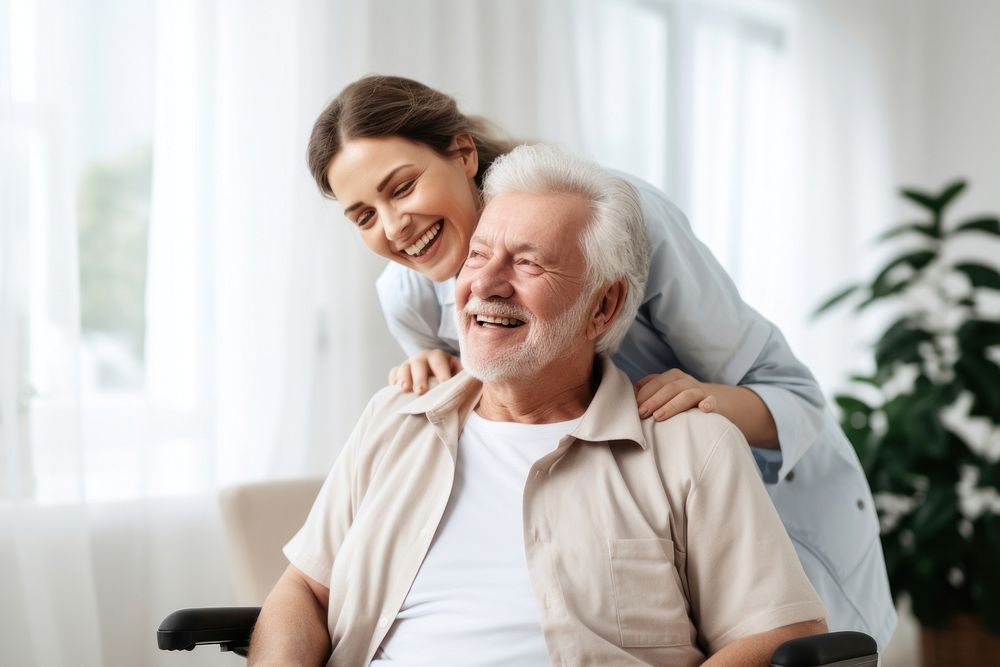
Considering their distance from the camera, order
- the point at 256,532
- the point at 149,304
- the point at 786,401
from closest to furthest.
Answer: the point at 786,401 < the point at 256,532 < the point at 149,304

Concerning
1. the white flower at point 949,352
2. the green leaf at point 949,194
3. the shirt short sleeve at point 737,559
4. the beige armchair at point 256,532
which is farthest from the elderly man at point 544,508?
the green leaf at point 949,194

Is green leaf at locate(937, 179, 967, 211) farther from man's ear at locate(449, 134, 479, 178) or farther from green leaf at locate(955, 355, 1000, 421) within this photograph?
man's ear at locate(449, 134, 479, 178)

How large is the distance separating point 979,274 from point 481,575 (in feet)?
8.99

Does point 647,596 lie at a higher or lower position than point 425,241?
lower

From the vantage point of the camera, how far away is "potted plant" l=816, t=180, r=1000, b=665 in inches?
136

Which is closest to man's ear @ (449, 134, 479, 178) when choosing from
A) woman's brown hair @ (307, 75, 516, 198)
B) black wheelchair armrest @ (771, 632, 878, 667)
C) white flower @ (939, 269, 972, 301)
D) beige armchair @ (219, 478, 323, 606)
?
woman's brown hair @ (307, 75, 516, 198)

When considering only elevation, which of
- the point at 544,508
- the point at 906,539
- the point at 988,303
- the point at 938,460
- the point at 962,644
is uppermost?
the point at 544,508

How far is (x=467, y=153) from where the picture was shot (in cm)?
178

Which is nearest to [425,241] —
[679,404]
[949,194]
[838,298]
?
[679,404]

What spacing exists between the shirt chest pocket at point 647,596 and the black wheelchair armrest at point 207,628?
0.62 metres

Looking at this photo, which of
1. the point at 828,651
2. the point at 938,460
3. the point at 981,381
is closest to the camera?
the point at 828,651

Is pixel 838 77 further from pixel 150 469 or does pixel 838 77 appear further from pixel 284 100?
pixel 150 469

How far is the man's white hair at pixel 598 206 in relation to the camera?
1591 millimetres

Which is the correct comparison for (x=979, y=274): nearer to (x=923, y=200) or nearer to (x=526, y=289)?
(x=923, y=200)
